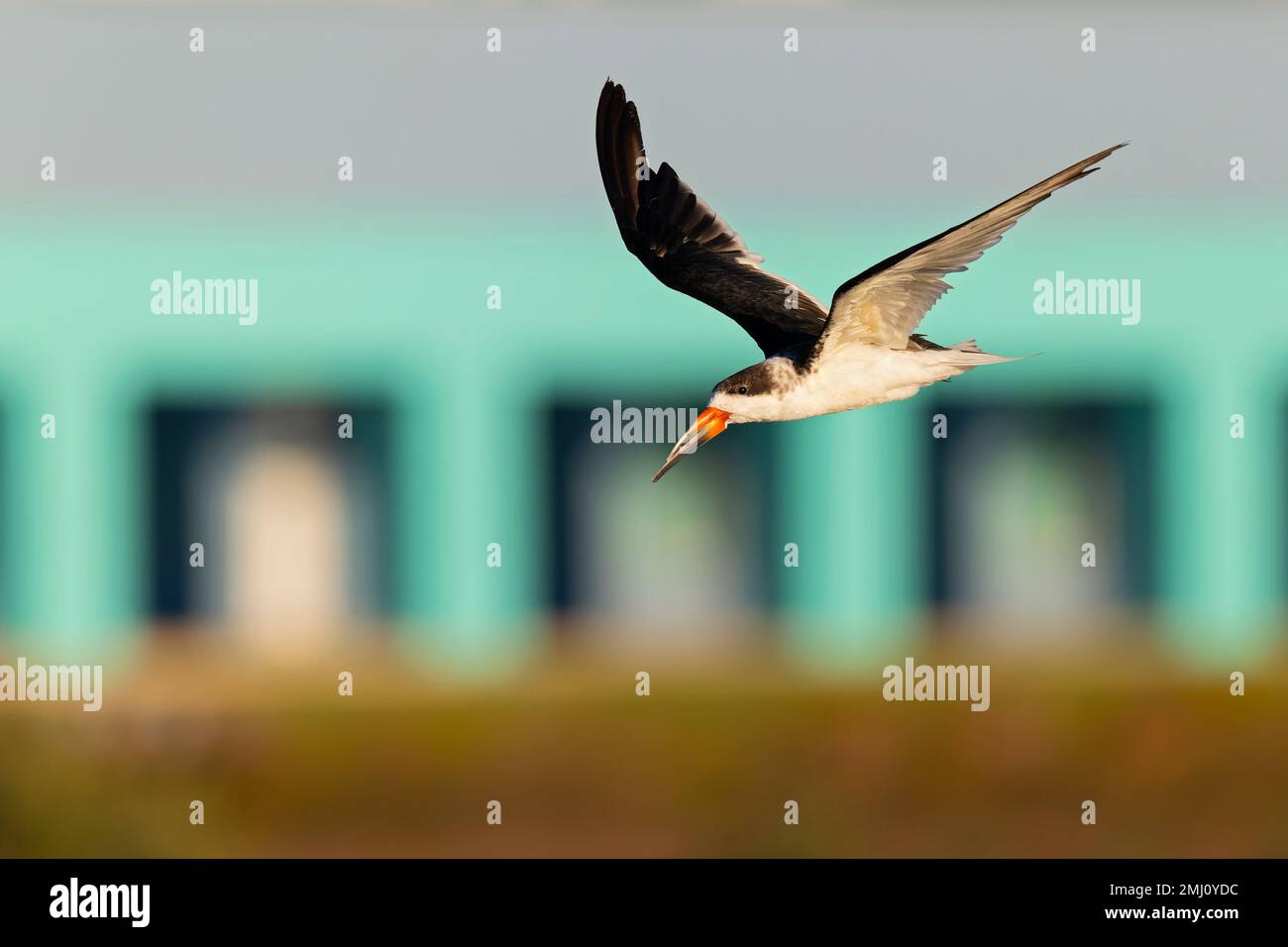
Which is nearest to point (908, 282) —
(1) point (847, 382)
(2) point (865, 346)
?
(2) point (865, 346)

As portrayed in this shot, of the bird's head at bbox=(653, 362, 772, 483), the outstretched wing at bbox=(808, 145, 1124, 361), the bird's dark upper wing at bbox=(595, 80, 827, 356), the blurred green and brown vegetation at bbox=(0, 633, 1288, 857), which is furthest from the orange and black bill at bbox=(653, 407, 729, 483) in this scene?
the blurred green and brown vegetation at bbox=(0, 633, 1288, 857)

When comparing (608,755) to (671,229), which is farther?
(608,755)

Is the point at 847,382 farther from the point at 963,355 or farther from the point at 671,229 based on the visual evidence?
the point at 671,229
